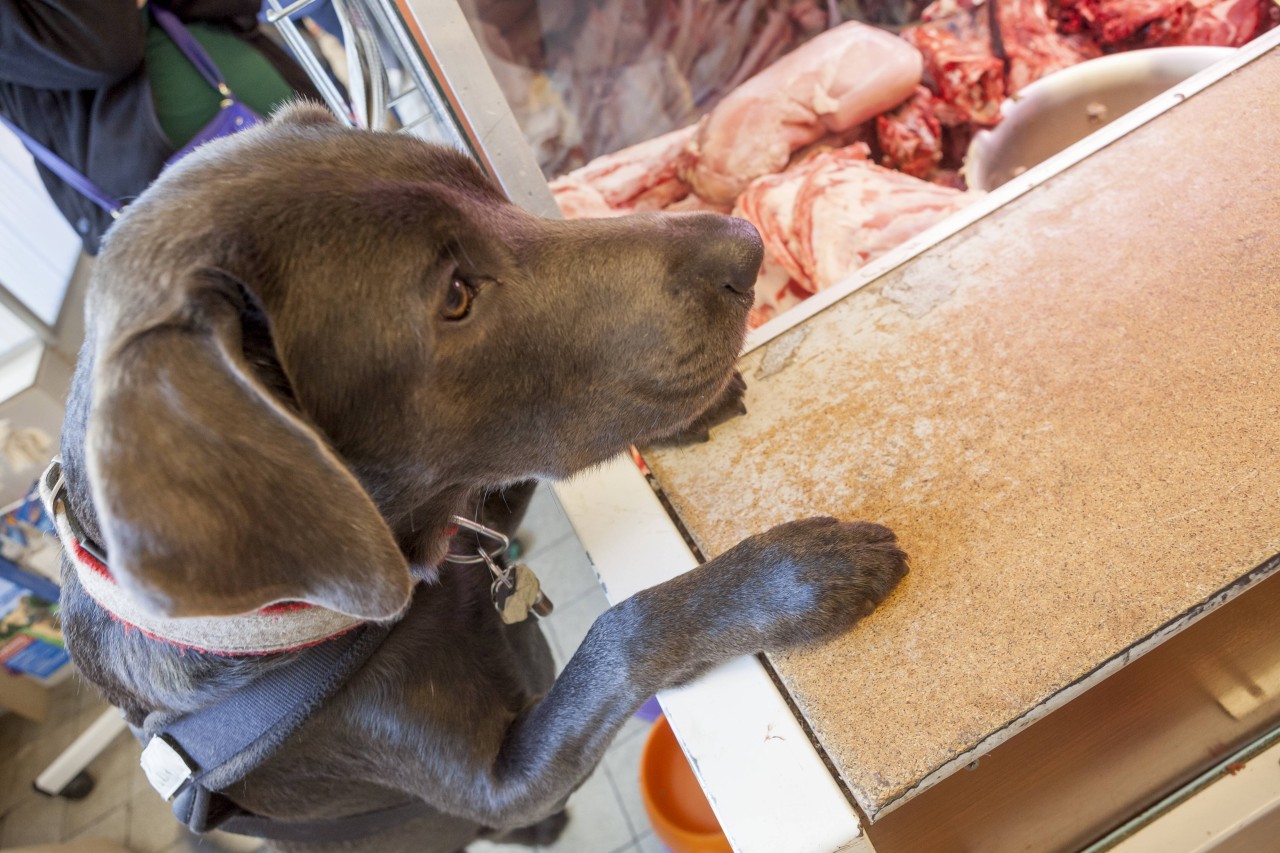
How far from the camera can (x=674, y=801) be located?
7.92 ft

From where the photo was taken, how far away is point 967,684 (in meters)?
1.05

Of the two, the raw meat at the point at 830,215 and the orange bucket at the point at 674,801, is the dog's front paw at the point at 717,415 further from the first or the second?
the orange bucket at the point at 674,801

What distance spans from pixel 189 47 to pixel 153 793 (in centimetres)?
283

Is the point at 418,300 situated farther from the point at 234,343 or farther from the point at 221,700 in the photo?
the point at 221,700

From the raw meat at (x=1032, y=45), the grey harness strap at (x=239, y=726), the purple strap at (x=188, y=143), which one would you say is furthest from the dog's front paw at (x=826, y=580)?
the purple strap at (x=188, y=143)

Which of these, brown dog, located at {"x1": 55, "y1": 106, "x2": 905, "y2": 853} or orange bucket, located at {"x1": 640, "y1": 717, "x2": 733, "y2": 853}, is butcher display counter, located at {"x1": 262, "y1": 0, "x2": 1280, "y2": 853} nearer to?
brown dog, located at {"x1": 55, "y1": 106, "x2": 905, "y2": 853}

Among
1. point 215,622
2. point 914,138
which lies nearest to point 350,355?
point 215,622

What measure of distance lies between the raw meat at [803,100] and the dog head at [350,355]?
675 mm

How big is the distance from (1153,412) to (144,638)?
64.7 inches

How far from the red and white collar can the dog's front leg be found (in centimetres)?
39

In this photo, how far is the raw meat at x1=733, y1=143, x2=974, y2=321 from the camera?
174cm

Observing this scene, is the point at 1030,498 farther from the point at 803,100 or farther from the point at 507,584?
the point at 803,100

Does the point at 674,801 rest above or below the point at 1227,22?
below

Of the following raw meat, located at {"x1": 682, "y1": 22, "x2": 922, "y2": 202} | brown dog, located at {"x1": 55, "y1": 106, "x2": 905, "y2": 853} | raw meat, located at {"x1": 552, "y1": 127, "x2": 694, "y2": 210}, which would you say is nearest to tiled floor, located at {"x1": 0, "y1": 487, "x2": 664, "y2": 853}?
brown dog, located at {"x1": 55, "y1": 106, "x2": 905, "y2": 853}
